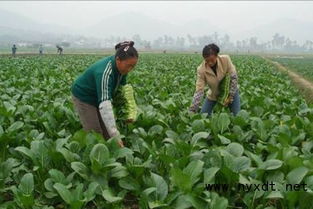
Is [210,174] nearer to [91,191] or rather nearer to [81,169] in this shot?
[91,191]

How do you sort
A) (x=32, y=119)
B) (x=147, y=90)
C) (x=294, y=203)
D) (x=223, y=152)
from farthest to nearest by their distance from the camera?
1. (x=147, y=90)
2. (x=32, y=119)
3. (x=223, y=152)
4. (x=294, y=203)

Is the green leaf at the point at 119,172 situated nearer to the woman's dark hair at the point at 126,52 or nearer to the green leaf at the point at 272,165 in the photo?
the woman's dark hair at the point at 126,52

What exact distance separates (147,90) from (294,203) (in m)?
7.18

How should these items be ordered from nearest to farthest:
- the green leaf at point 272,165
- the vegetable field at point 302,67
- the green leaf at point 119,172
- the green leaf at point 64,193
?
the green leaf at point 64,193 → the green leaf at point 272,165 → the green leaf at point 119,172 → the vegetable field at point 302,67

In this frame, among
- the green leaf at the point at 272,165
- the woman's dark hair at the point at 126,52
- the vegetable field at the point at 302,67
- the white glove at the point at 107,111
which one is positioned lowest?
the vegetable field at the point at 302,67

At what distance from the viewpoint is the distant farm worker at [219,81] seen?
6340 mm

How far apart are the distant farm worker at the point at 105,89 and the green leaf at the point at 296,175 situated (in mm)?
1763

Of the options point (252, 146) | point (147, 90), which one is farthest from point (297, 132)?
point (147, 90)

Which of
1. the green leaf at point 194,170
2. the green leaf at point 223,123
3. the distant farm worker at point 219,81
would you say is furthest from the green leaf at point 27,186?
the distant farm worker at point 219,81

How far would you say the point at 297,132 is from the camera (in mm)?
5246

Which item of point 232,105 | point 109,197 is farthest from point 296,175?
point 232,105

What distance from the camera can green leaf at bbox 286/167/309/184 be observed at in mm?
3619

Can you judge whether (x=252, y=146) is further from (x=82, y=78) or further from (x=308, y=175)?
(x=82, y=78)

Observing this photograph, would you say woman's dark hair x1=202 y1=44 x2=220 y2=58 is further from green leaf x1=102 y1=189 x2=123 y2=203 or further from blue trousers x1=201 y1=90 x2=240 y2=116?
green leaf x1=102 y1=189 x2=123 y2=203
